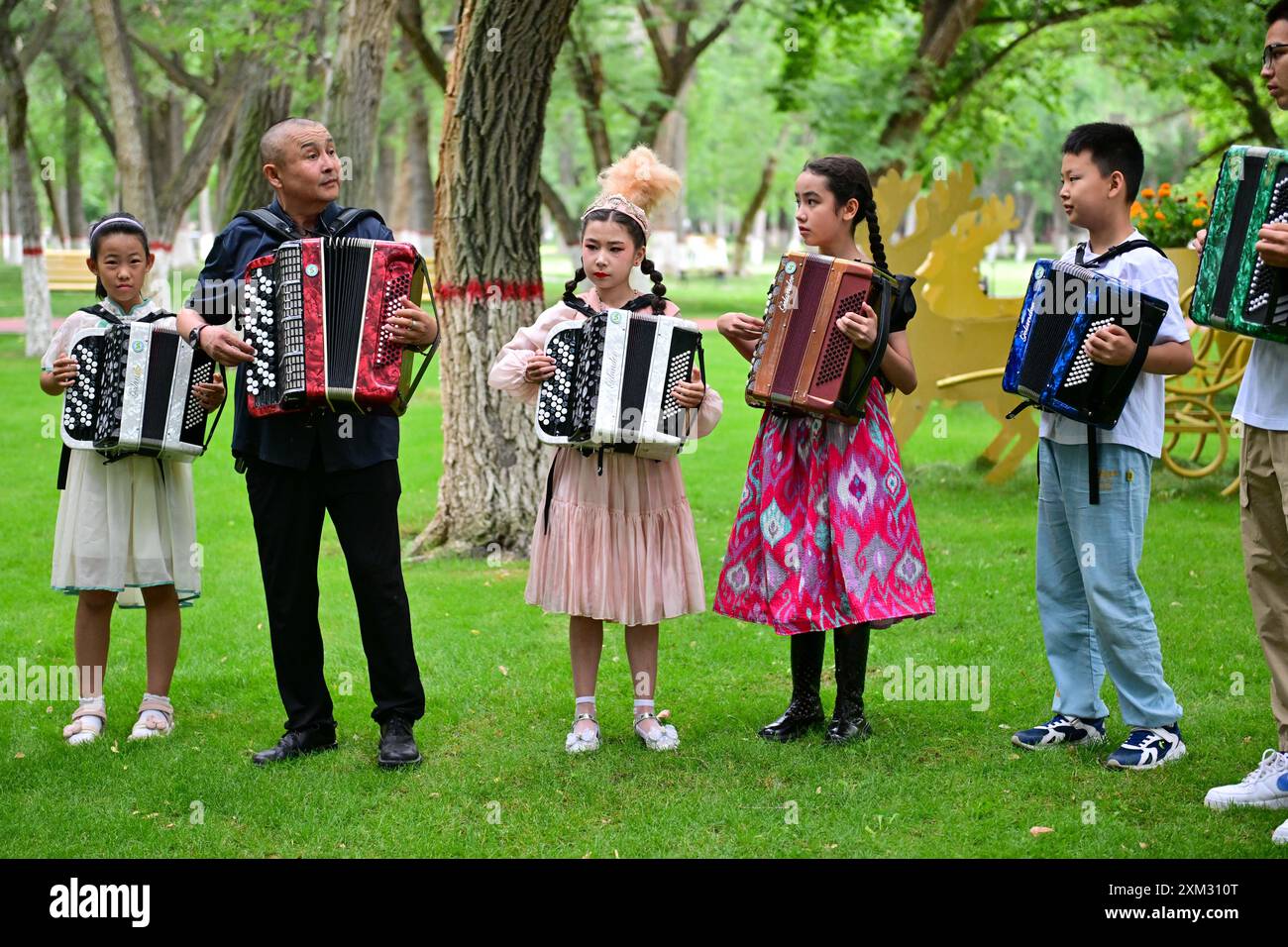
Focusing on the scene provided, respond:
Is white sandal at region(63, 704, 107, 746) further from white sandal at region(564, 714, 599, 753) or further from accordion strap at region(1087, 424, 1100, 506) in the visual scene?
accordion strap at region(1087, 424, 1100, 506)

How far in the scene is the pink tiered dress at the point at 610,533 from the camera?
5.41 meters

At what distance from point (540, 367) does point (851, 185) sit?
1.36 metres

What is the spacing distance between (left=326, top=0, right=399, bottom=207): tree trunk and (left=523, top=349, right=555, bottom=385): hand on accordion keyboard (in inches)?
343

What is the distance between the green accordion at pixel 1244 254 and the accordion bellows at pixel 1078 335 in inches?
10.0

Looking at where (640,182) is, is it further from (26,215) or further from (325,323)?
(26,215)

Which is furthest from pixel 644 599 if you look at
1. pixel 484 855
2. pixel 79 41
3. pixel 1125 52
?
pixel 79 41

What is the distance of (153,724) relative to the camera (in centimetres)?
582

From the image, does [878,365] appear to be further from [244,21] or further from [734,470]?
[244,21]

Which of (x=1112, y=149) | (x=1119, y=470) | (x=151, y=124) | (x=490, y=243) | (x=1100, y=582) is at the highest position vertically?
(x=151, y=124)

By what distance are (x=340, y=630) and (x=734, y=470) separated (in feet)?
18.6

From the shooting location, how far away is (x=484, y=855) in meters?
4.55

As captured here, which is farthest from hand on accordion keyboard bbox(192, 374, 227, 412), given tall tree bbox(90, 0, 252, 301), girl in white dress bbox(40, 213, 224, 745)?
tall tree bbox(90, 0, 252, 301)

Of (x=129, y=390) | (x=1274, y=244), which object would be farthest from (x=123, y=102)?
(x=1274, y=244)
